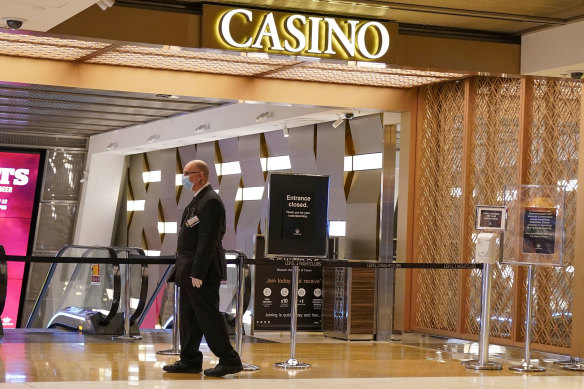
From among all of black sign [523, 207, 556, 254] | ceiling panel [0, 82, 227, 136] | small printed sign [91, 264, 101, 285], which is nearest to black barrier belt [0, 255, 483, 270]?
black sign [523, 207, 556, 254]

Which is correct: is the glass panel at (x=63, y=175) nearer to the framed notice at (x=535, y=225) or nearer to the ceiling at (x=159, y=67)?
the ceiling at (x=159, y=67)

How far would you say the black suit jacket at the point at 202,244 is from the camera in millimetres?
7105

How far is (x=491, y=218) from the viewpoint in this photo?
8.74 metres

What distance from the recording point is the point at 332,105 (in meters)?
11.1

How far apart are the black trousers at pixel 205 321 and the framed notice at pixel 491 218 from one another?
2.72 meters

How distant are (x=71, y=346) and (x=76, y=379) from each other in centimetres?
224

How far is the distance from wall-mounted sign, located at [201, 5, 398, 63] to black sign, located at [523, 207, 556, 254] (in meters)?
1.94

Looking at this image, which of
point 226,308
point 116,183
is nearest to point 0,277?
point 226,308

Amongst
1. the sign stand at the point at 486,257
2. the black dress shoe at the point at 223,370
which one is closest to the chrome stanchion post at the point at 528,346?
the sign stand at the point at 486,257

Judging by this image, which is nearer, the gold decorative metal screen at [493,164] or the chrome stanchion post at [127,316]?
the gold decorative metal screen at [493,164]

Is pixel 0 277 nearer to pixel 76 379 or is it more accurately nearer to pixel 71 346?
pixel 71 346

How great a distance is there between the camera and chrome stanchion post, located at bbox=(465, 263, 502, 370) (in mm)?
8516

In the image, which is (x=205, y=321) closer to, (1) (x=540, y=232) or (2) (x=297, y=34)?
(2) (x=297, y=34)

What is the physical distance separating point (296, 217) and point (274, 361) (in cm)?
136
